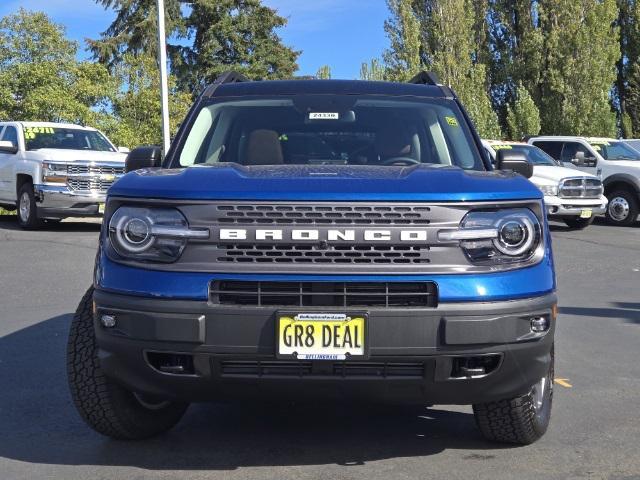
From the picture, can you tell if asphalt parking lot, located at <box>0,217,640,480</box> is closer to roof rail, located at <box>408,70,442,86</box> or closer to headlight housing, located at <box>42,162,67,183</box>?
roof rail, located at <box>408,70,442,86</box>

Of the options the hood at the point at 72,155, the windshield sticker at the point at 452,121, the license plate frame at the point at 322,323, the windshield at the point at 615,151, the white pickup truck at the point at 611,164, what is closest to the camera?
the license plate frame at the point at 322,323

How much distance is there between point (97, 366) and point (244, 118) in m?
1.78

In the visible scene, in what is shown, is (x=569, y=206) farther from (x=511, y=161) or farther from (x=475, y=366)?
(x=475, y=366)

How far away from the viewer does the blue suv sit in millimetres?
3781

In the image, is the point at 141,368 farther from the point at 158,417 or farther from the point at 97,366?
the point at 158,417

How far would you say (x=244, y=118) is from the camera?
17.9 feet

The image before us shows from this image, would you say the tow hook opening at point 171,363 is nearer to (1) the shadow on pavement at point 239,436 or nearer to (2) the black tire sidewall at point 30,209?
(1) the shadow on pavement at point 239,436

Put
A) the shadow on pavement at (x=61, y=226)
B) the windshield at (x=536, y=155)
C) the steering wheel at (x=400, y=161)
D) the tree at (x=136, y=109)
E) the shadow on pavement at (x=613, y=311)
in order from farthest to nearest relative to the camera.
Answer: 1. the tree at (x=136, y=109)
2. the windshield at (x=536, y=155)
3. the shadow on pavement at (x=61, y=226)
4. the shadow on pavement at (x=613, y=311)
5. the steering wheel at (x=400, y=161)

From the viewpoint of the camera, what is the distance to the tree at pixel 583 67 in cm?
4084

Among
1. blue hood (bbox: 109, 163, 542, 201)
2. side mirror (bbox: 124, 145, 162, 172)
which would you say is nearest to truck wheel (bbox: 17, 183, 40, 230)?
side mirror (bbox: 124, 145, 162, 172)

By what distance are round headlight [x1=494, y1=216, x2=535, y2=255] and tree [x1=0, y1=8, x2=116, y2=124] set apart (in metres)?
25.6

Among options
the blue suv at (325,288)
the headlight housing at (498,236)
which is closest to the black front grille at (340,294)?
the blue suv at (325,288)

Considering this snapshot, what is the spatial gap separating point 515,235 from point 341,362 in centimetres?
89

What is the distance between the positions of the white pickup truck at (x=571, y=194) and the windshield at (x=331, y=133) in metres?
13.0
